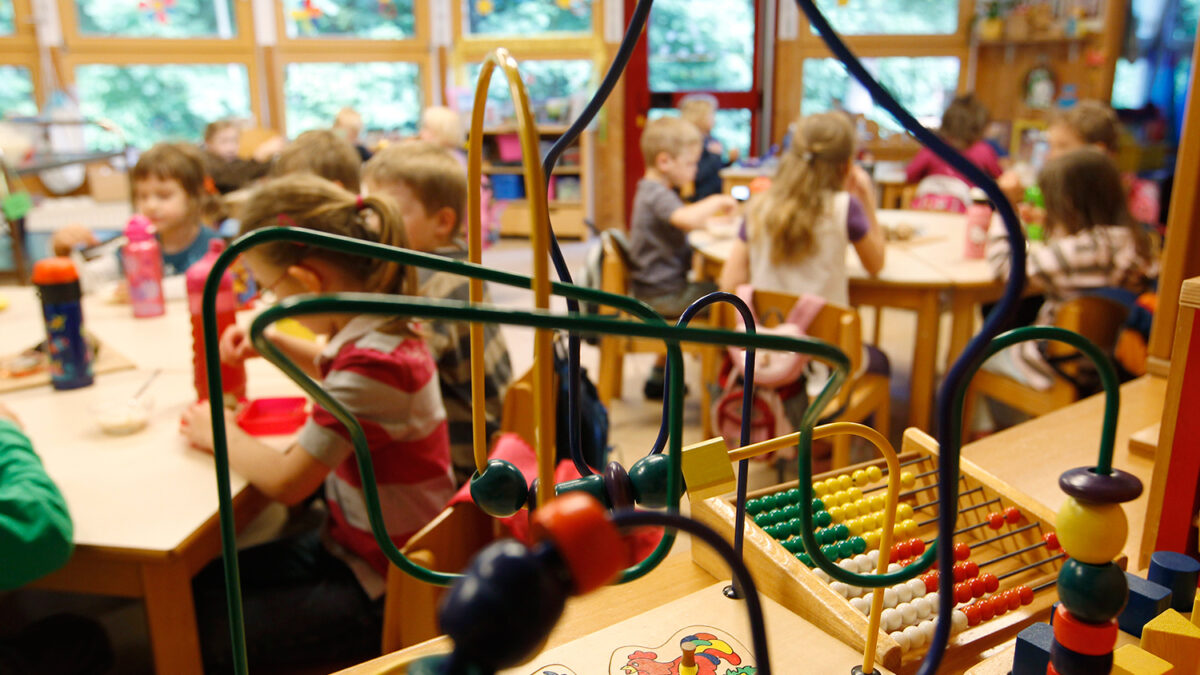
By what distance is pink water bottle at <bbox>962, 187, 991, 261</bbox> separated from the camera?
2.43 meters

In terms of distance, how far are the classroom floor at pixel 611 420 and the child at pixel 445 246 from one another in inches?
6.4

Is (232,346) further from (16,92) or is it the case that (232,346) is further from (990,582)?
(16,92)

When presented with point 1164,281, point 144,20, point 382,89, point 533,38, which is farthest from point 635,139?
point 1164,281

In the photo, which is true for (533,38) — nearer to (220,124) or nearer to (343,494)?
(220,124)

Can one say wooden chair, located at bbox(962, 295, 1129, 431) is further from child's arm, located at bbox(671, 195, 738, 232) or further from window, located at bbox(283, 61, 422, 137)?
window, located at bbox(283, 61, 422, 137)

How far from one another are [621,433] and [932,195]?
1759mm

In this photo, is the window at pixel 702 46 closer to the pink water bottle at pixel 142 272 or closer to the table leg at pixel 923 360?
the table leg at pixel 923 360

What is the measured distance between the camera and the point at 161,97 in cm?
526

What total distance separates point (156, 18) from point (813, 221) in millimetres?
4680

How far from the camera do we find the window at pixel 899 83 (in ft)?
18.6

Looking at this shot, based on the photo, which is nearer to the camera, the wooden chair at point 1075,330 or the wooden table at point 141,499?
the wooden table at point 141,499

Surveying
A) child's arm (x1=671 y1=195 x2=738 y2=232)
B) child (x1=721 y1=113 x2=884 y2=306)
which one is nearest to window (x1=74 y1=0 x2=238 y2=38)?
child's arm (x1=671 y1=195 x2=738 y2=232)

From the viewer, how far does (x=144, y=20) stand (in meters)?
5.19

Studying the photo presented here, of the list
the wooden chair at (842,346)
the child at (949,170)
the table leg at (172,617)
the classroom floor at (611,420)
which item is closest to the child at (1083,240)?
the wooden chair at (842,346)
